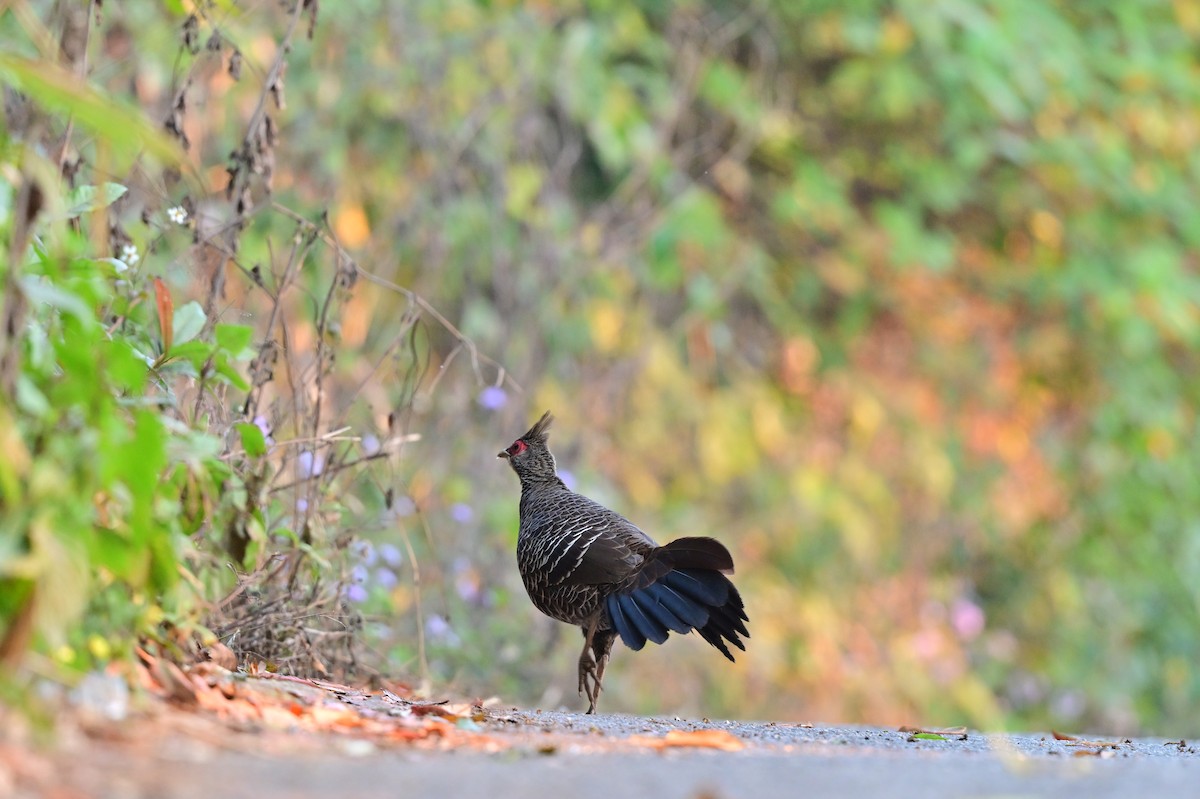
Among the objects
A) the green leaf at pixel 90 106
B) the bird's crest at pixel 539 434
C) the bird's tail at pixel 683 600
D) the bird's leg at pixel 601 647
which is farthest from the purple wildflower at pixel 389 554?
the green leaf at pixel 90 106

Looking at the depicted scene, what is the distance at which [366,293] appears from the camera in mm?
7492

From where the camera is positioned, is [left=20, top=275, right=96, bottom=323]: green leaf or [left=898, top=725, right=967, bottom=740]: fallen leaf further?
[left=898, top=725, right=967, bottom=740]: fallen leaf

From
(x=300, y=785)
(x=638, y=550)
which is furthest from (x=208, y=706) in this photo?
(x=638, y=550)

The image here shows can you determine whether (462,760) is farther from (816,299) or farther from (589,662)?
(816,299)

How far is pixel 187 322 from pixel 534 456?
258cm

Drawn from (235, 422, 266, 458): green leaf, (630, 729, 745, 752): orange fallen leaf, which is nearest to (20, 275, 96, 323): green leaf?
(235, 422, 266, 458): green leaf

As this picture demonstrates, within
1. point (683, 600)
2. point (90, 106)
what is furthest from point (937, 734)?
point (90, 106)

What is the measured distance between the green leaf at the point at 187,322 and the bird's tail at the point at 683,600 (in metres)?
1.65

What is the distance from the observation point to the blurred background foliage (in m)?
7.56

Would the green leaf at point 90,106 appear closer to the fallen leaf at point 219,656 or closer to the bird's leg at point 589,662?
the fallen leaf at point 219,656

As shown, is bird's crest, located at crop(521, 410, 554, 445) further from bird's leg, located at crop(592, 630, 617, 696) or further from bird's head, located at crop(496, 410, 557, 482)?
bird's leg, located at crop(592, 630, 617, 696)

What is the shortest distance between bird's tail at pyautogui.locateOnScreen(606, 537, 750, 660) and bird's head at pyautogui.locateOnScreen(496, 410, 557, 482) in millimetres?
1228

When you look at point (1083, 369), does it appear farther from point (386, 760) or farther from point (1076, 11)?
point (386, 760)

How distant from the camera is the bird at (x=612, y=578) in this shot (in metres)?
4.49
